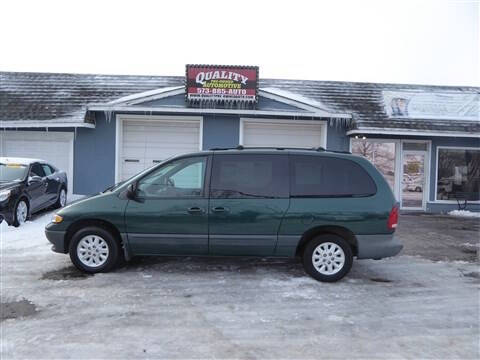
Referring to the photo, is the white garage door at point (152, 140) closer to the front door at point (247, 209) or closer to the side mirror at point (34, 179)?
the side mirror at point (34, 179)

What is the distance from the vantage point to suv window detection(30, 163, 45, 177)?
10002mm

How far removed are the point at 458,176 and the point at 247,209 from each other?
1118 cm

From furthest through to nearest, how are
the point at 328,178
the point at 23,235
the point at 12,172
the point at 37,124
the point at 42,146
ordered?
the point at 42,146 → the point at 37,124 → the point at 12,172 → the point at 23,235 → the point at 328,178

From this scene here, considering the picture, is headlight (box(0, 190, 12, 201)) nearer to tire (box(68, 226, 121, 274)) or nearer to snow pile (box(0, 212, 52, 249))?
snow pile (box(0, 212, 52, 249))

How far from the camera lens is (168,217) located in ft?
18.9

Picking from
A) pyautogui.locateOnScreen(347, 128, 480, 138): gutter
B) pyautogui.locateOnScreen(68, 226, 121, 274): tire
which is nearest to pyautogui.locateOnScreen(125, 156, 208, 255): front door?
pyautogui.locateOnScreen(68, 226, 121, 274): tire

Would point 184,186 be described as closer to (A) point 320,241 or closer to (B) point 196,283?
(B) point 196,283

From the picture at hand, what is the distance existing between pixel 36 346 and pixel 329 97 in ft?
43.0

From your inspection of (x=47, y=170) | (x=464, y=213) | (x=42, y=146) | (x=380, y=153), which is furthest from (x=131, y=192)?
(x=464, y=213)

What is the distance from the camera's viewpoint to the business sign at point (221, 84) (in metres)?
13.3

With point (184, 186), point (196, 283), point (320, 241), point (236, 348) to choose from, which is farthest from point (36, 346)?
point (320, 241)

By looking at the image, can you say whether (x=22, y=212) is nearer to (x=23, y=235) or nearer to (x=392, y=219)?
(x=23, y=235)

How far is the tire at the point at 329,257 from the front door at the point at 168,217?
1.47 metres

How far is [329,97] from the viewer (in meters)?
Answer: 15.1
